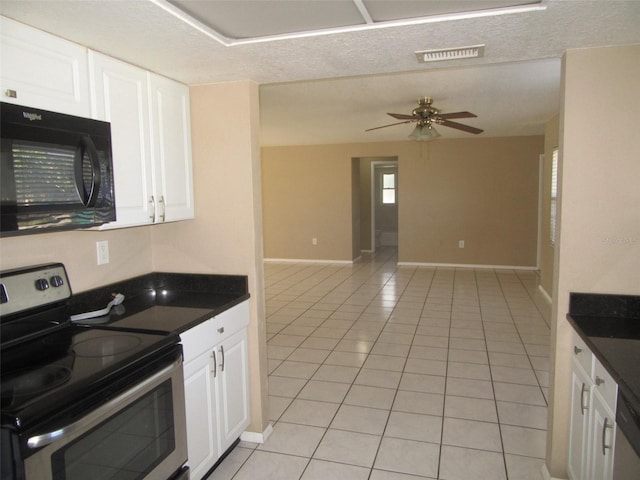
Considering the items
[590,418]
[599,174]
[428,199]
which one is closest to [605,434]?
[590,418]

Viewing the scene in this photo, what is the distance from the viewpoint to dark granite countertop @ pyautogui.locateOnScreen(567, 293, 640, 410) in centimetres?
152

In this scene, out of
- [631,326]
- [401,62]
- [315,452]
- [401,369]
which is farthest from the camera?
[401,369]

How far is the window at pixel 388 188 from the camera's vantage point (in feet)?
39.2

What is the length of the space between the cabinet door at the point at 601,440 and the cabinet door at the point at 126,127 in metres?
2.14

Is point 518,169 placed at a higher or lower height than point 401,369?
higher

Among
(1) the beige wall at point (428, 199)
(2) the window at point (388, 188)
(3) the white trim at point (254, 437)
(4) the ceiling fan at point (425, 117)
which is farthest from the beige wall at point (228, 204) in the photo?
(2) the window at point (388, 188)

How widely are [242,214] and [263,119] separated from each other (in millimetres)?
3564

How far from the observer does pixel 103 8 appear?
1.56m

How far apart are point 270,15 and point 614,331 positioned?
192cm

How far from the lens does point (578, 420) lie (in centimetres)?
206

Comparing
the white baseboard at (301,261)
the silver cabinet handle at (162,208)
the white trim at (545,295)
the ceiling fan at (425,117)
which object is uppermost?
the ceiling fan at (425,117)

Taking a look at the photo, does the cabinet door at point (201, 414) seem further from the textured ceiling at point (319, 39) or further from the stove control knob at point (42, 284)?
the textured ceiling at point (319, 39)

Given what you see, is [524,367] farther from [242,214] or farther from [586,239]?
[242,214]

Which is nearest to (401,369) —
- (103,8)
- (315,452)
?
(315,452)
